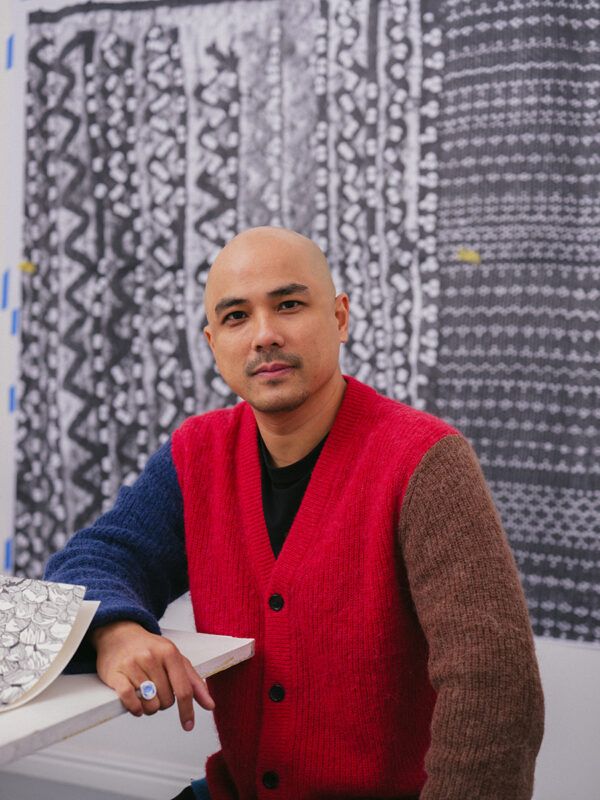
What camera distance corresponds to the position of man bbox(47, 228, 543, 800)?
0.95 metres

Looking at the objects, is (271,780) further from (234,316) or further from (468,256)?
(468,256)

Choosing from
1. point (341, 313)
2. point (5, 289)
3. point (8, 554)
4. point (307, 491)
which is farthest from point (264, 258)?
point (8, 554)

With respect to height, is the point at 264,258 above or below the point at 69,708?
above

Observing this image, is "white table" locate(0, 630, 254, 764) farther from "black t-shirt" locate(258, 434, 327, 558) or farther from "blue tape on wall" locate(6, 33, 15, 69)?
"blue tape on wall" locate(6, 33, 15, 69)

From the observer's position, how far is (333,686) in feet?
3.71

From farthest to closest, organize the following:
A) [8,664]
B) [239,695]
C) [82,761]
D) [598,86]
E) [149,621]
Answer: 1. [82,761]
2. [598,86]
3. [239,695]
4. [149,621]
5. [8,664]

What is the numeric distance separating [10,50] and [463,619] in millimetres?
1875

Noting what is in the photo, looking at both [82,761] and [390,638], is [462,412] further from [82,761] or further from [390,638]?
[82,761]

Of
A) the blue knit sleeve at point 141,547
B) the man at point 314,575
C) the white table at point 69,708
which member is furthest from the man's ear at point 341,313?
the white table at point 69,708

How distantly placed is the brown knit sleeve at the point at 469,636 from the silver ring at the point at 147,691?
0.30 meters

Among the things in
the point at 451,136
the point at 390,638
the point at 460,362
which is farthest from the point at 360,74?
the point at 390,638

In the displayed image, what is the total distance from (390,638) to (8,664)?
1.48 ft

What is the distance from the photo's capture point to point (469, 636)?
95 centimetres

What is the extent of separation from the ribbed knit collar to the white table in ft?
0.38
